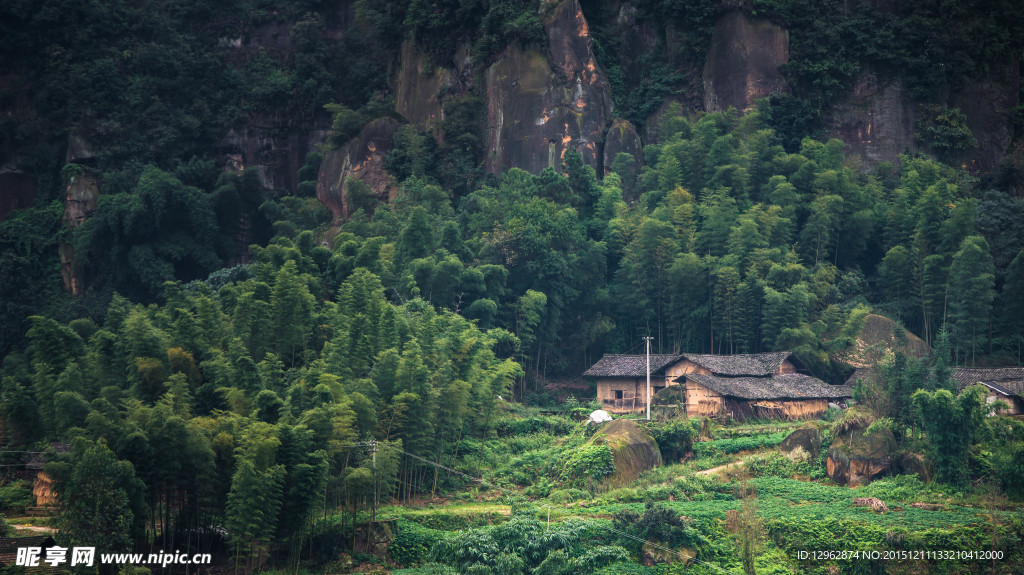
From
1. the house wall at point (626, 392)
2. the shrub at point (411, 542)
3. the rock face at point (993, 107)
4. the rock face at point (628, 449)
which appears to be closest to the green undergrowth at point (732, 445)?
the rock face at point (628, 449)

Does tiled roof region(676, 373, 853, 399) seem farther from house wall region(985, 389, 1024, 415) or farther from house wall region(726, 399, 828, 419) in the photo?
house wall region(985, 389, 1024, 415)

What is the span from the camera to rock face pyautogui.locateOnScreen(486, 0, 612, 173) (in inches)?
1852

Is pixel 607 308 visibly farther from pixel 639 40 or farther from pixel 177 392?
pixel 177 392

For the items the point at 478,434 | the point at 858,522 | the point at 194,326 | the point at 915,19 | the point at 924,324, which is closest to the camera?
the point at 858,522

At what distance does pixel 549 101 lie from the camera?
155 feet

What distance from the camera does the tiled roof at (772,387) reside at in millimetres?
35500

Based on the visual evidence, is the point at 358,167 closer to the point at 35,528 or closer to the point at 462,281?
the point at 462,281

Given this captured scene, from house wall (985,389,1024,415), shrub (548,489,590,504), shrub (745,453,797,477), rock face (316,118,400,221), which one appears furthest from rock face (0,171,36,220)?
house wall (985,389,1024,415)

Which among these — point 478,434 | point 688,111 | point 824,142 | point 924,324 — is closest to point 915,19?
point 824,142

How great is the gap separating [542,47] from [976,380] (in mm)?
22570

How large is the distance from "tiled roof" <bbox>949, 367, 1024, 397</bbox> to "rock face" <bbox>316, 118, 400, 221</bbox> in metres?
24.1

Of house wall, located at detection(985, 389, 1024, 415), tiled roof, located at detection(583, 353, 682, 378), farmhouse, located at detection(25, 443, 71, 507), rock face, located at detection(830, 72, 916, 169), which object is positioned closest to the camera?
farmhouse, located at detection(25, 443, 71, 507)

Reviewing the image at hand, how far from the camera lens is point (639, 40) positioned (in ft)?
169

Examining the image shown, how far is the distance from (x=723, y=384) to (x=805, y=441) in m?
4.63
